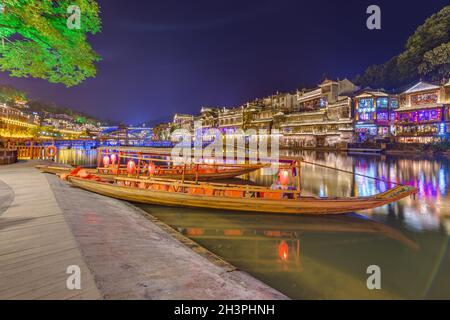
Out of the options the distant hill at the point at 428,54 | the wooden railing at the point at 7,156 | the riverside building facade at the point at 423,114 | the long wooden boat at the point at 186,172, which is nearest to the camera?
the long wooden boat at the point at 186,172

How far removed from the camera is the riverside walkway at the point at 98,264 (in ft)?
12.2

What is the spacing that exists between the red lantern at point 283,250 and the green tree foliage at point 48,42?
11.0m

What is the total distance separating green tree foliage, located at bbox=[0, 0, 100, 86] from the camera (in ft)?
28.8

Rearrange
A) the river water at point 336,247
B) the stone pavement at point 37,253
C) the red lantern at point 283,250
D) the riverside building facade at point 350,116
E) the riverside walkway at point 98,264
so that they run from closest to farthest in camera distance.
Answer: the stone pavement at point 37,253 < the riverside walkway at point 98,264 < the river water at point 336,247 < the red lantern at point 283,250 < the riverside building facade at point 350,116

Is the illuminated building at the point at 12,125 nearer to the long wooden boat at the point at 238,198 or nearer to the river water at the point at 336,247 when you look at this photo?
the long wooden boat at the point at 238,198

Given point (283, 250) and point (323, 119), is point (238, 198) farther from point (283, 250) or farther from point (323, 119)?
point (323, 119)

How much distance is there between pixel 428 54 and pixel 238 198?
6226 centimetres

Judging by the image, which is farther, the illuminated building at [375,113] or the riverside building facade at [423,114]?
the illuminated building at [375,113]

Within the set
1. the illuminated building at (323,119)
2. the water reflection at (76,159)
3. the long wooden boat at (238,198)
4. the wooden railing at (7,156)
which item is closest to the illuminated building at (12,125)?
the water reflection at (76,159)

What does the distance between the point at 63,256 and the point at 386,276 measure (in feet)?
24.6

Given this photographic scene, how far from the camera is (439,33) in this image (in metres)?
53.1

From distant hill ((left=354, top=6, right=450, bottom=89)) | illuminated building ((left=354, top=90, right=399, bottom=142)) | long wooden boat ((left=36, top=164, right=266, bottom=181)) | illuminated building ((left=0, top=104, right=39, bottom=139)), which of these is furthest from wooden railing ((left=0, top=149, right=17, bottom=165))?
distant hill ((left=354, top=6, right=450, bottom=89))

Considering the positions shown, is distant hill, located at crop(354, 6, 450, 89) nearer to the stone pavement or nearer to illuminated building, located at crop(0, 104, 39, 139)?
the stone pavement
